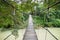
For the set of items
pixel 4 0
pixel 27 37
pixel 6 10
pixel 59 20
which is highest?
pixel 4 0

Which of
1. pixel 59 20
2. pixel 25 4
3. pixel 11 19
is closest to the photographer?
pixel 59 20

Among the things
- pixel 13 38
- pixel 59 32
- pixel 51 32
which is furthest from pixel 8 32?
pixel 59 32

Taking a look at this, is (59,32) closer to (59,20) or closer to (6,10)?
(59,20)

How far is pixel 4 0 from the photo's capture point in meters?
1.87

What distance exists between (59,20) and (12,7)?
0.81m

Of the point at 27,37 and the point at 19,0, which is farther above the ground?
the point at 19,0

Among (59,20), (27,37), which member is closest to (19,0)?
(59,20)

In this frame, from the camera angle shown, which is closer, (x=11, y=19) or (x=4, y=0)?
(x=4, y=0)

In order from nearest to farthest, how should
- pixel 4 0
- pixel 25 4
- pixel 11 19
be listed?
1. pixel 4 0
2. pixel 11 19
3. pixel 25 4

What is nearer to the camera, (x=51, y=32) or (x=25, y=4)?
(x=51, y=32)

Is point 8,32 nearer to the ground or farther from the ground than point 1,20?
nearer to the ground

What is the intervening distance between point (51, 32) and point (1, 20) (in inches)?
33.0

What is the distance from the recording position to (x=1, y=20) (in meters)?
2.02

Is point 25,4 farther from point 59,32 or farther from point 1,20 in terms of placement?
point 59,32
